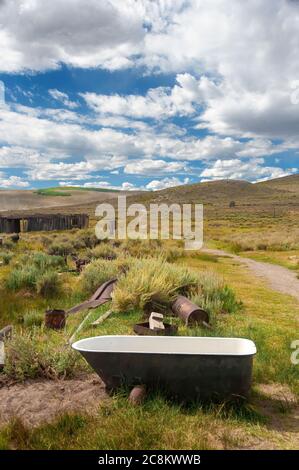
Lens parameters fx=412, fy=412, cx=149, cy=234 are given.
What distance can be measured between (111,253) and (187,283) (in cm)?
902

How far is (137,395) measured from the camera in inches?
179

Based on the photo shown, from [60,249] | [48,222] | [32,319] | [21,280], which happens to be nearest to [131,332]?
[32,319]

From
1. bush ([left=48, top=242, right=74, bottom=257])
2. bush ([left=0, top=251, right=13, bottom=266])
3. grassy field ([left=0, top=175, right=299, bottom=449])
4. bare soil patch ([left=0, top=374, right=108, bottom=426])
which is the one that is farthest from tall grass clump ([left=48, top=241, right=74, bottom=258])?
bare soil patch ([left=0, top=374, right=108, bottom=426])

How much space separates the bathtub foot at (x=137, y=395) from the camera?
451 cm

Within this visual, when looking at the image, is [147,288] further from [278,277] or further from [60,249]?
[60,249]

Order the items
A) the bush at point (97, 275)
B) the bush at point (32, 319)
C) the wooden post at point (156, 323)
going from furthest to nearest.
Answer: the bush at point (97, 275), the bush at point (32, 319), the wooden post at point (156, 323)

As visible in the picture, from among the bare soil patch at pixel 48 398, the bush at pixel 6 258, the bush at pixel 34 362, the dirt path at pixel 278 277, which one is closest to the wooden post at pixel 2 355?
the bush at pixel 34 362

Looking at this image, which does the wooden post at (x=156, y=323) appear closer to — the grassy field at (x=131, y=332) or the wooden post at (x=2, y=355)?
the grassy field at (x=131, y=332)

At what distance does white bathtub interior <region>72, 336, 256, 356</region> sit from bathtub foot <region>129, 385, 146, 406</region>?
2.14 ft

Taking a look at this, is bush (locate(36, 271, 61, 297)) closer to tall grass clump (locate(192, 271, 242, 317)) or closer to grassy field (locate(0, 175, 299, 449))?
grassy field (locate(0, 175, 299, 449))

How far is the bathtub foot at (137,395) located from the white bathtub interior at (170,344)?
2.14 feet

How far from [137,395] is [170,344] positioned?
110cm

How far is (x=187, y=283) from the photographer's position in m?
10.3
